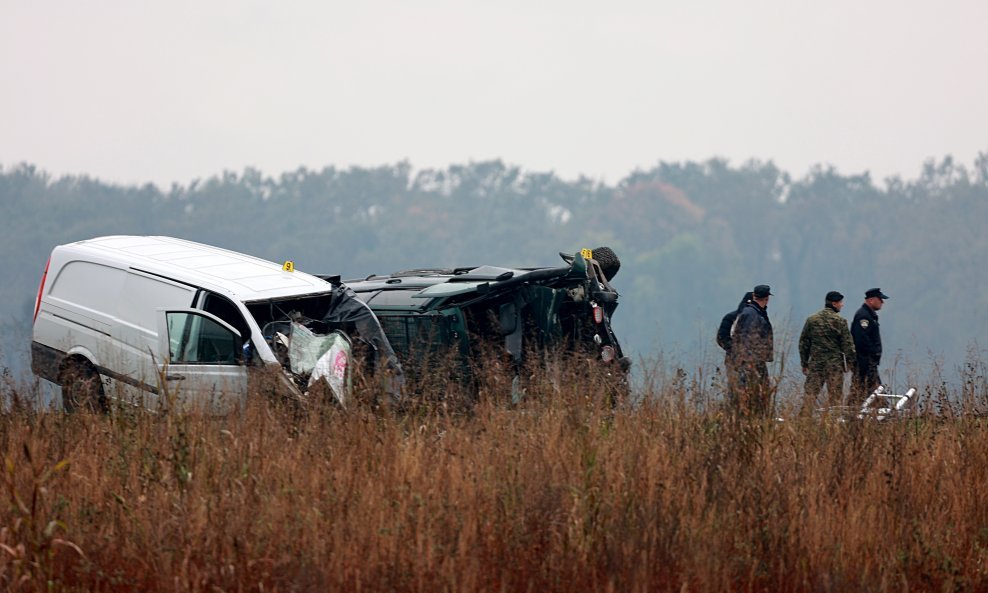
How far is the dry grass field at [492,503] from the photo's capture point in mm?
7086

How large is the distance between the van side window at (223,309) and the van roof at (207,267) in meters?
0.12

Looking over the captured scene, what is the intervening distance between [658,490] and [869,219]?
11266 cm

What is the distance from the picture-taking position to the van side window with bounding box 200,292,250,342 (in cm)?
1193

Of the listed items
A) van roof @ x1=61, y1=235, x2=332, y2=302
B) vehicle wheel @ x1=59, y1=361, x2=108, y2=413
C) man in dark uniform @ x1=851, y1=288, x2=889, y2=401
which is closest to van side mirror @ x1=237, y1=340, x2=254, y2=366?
van roof @ x1=61, y1=235, x2=332, y2=302

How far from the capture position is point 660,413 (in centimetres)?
977

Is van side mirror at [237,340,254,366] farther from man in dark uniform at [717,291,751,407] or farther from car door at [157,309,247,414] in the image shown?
man in dark uniform at [717,291,751,407]

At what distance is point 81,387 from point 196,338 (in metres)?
1.10

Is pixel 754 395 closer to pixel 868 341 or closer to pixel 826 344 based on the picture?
pixel 826 344

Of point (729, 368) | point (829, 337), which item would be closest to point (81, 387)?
point (729, 368)

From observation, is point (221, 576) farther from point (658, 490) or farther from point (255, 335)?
point (255, 335)

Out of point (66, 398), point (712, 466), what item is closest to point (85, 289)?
point (66, 398)

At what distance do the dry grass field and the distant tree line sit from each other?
91.6 m

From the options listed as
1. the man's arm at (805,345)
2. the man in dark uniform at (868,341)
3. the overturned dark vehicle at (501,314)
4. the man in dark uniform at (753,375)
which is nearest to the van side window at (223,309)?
the overturned dark vehicle at (501,314)

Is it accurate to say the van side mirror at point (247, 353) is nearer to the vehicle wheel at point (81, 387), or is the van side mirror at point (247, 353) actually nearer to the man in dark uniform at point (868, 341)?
the vehicle wheel at point (81, 387)
